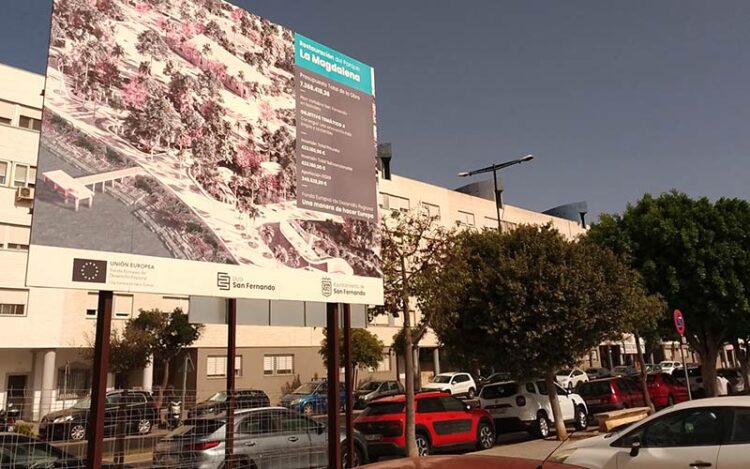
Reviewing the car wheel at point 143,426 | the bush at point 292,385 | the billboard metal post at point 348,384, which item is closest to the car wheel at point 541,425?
the billboard metal post at point 348,384

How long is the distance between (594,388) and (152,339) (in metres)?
21.6

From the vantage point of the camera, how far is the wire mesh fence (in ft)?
23.6

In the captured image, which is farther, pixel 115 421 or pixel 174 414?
pixel 174 414

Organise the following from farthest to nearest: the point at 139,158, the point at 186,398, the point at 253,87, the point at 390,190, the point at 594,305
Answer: the point at 390,190
the point at 594,305
the point at 253,87
the point at 186,398
the point at 139,158

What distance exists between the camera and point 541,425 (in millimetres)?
17141

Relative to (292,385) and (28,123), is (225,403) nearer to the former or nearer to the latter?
(28,123)

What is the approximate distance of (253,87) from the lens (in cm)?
805

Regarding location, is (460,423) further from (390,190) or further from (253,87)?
(390,190)

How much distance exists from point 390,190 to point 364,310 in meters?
37.9

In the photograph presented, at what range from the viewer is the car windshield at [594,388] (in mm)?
21078

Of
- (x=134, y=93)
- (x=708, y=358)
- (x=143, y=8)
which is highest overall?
(x=143, y=8)

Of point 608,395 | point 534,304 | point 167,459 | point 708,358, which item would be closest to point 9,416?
point 167,459

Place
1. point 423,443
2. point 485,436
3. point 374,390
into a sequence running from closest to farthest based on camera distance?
1. point 423,443
2. point 485,436
3. point 374,390

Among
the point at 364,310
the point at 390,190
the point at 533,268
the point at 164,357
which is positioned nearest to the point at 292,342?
the point at 164,357
